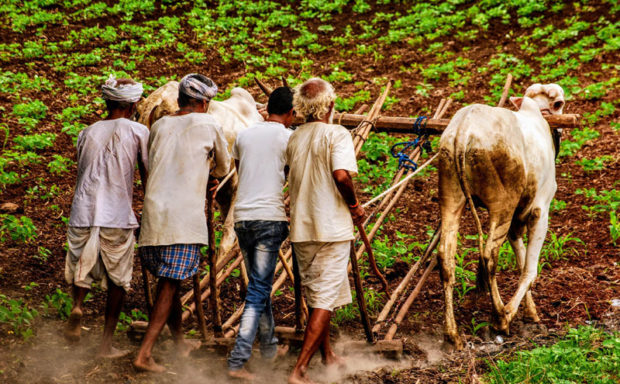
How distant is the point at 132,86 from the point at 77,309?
5.09 feet

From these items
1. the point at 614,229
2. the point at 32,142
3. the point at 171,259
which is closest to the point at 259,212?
the point at 171,259

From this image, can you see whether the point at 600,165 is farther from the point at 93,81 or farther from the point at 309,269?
the point at 93,81

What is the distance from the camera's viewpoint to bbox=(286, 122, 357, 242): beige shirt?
395cm

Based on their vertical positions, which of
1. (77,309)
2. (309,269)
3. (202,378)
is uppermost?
(309,269)

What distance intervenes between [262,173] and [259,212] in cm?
26

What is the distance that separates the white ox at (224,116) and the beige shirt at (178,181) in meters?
1.91

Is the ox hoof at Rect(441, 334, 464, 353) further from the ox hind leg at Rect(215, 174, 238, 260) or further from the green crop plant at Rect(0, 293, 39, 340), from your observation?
the green crop plant at Rect(0, 293, 39, 340)

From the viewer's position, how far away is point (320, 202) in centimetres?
399

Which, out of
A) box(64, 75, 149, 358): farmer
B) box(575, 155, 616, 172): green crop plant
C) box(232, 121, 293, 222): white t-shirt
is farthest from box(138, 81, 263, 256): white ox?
box(575, 155, 616, 172): green crop plant

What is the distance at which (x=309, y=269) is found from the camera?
4137 millimetres

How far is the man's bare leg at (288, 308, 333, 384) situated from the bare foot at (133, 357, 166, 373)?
2.77ft

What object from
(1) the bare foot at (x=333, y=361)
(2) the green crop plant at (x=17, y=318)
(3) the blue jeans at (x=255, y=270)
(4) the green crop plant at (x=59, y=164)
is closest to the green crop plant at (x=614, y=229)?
(1) the bare foot at (x=333, y=361)

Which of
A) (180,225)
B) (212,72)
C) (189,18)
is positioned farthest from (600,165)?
(189,18)

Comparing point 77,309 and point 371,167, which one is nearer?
point 77,309
